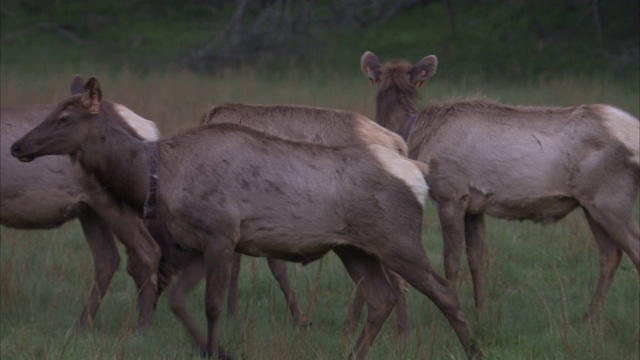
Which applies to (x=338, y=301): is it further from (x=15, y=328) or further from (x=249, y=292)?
(x=15, y=328)

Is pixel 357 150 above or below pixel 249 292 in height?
above

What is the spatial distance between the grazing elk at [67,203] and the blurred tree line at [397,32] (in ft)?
41.5

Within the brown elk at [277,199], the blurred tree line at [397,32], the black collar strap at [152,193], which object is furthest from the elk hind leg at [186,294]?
the blurred tree line at [397,32]

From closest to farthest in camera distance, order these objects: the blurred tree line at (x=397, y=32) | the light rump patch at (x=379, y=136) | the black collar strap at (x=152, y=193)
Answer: the black collar strap at (x=152, y=193), the light rump patch at (x=379, y=136), the blurred tree line at (x=397, y=32)

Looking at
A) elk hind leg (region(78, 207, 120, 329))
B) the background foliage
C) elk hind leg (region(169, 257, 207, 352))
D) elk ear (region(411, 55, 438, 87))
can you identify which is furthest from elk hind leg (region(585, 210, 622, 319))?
elk hind leg (region(78, 207, 120, 329))

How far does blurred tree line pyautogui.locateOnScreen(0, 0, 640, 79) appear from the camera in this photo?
21375 mm

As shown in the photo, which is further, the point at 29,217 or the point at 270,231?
the point at 29,217

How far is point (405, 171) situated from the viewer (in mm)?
6781

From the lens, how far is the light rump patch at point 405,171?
22.1 ft

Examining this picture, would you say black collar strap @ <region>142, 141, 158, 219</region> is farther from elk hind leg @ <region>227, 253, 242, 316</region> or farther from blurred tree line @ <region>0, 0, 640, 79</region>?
blurred tree line @ <region>0, 0, 640, 79</region>

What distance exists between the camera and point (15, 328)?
25.7 ft

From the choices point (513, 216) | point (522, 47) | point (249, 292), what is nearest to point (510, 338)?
point (513, 216)

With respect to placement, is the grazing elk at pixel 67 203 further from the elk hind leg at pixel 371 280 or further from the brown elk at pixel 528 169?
the brown elk at pixel 528 169

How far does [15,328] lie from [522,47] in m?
16.0
